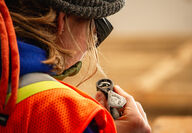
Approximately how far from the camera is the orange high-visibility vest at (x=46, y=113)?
0.66m

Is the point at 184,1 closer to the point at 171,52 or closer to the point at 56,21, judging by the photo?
the point at 171,52

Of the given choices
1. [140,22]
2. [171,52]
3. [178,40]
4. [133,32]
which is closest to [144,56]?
[171,52]

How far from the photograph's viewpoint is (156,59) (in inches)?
178

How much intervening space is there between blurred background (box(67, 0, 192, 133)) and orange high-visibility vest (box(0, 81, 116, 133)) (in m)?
0.77

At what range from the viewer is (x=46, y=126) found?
2.17ft

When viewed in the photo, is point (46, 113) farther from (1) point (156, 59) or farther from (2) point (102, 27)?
(1) point (156, 59)

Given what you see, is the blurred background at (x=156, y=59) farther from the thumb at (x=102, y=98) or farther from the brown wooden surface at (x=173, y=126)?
the thumb at (x=102, y=98)

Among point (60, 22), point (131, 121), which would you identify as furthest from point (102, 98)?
point (60, 22)

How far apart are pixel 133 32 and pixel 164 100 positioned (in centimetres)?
239

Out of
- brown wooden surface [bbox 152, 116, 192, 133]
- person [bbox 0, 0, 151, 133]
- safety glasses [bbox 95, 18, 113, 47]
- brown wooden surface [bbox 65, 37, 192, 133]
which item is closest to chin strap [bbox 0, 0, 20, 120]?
person [bbox 0, 0, 151, 133]

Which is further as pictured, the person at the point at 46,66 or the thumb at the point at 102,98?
the thumb at the point at 102,98

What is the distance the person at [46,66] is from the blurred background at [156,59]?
69cm

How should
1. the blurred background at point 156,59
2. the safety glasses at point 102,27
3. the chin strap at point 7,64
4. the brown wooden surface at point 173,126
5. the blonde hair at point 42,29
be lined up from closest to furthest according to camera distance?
1. the chin strap at point 7,64
2. the blonde hair at point 42,29
3. the safety glasses at point 102,27
4. the brown wooden surface at point 173,126
5. the blurred background at point 156,59

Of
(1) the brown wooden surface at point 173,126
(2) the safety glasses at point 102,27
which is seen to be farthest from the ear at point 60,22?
(1) the brown wooden surface at point 173,126
